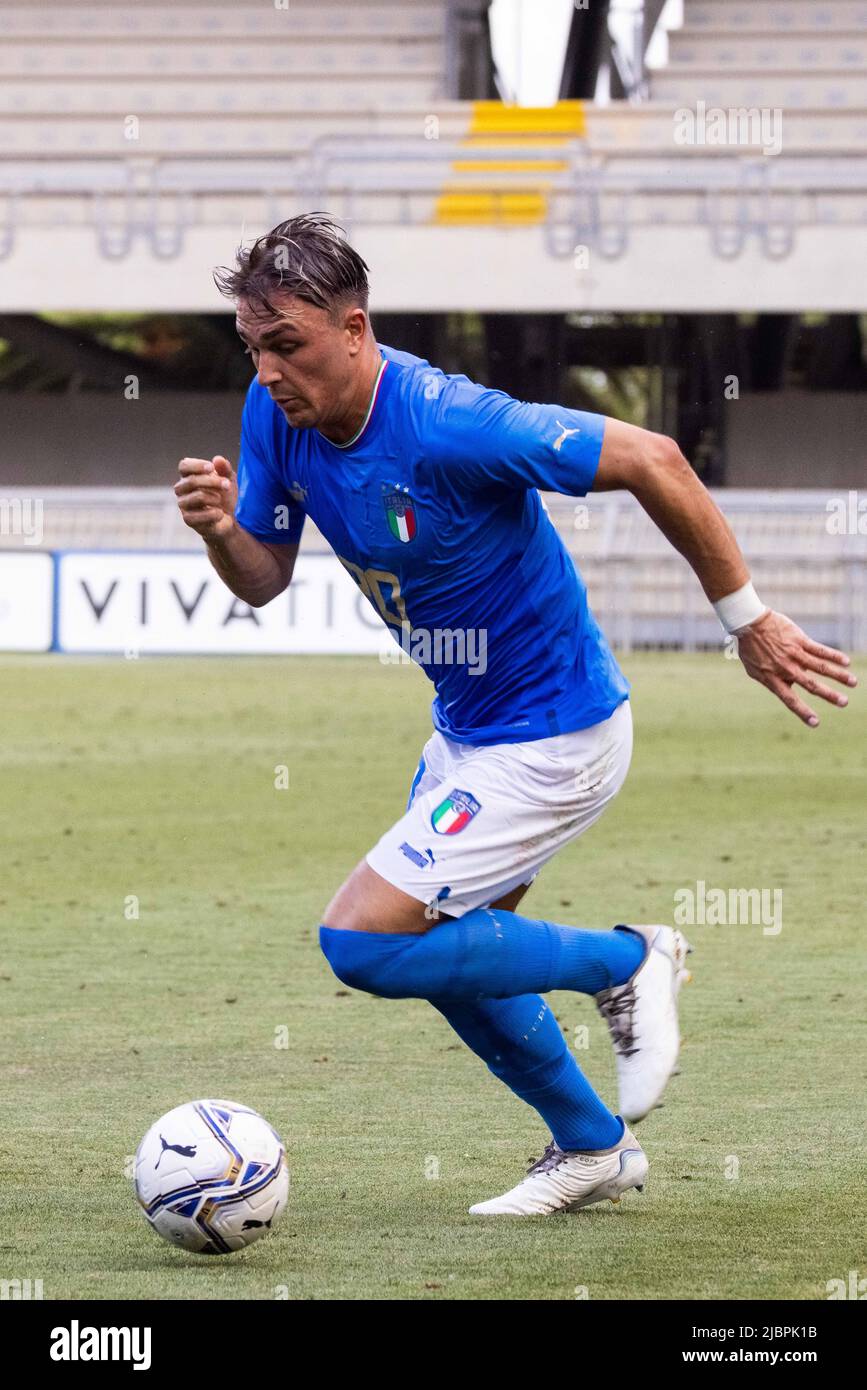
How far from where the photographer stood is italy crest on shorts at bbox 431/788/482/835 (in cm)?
374

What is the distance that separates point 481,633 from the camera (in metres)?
3.84

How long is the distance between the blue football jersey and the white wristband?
0.28m

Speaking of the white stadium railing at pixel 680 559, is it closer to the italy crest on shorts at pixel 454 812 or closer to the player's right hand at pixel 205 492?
the player's right hand at pixel 205 492

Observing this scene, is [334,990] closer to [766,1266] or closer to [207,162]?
[766,1266]

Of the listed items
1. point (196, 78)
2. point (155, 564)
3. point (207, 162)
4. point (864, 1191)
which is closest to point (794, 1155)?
point (864, 1191)

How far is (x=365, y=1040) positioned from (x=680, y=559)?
14676 millimetres

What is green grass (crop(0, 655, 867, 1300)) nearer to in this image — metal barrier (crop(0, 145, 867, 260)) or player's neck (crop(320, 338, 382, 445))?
player's neck (crop(320, 338, 382, 445))

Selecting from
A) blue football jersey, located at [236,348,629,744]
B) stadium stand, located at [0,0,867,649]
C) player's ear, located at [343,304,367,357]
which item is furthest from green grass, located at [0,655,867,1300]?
stadium stand, located at [0,0,867,649]

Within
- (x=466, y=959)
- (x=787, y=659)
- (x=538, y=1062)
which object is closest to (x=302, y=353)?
(x=787, y=659)

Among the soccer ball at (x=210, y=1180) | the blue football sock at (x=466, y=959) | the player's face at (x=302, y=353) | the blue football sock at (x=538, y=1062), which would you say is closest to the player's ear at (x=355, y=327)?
the player's face at (x=302, y=353)

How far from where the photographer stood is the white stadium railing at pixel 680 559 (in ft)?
66.7

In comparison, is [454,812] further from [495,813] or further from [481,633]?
[481,633]

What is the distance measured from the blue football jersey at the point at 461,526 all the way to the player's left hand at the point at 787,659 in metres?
0.31
